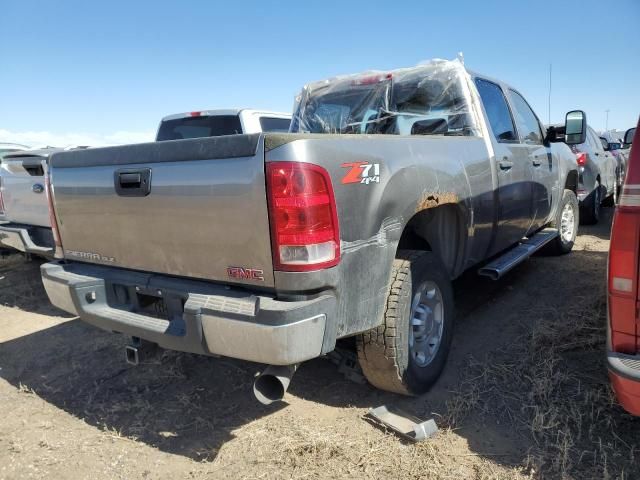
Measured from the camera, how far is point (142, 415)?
295cm

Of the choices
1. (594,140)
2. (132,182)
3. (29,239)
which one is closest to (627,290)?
(132,182)

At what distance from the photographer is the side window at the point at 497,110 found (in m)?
4.00

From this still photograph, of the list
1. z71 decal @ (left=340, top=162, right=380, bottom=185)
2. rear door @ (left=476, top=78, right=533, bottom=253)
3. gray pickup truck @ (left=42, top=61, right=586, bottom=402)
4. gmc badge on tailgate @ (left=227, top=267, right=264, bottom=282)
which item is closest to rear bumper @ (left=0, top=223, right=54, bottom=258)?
gray pickup truck @ (left=42, top=61, right=586, bottom=402)

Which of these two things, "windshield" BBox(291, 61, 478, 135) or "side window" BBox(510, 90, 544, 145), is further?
"side window" BBox(510, 90, 544, 145)

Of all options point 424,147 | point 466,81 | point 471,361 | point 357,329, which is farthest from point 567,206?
point 357,329

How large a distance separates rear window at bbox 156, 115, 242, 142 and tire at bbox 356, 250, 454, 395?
4192 mm

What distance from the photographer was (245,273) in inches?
87.3

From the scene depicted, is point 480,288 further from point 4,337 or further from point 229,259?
point 4,337

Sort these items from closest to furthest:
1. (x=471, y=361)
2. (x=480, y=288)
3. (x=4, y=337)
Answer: (x=471, y=361) → (x=4, y=337) → (x=480, y=288)

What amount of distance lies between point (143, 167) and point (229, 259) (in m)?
0.72

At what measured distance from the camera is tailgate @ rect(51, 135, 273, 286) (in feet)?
6.99

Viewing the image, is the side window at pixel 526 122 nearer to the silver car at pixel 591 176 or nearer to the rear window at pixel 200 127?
the silver car at pixel 591 176

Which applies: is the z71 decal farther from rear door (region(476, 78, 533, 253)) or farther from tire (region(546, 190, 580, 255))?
tire (region(546, 190, 580, 255))

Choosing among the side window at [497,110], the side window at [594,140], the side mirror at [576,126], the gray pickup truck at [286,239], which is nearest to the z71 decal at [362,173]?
the gray pickup truck at [286,239]
